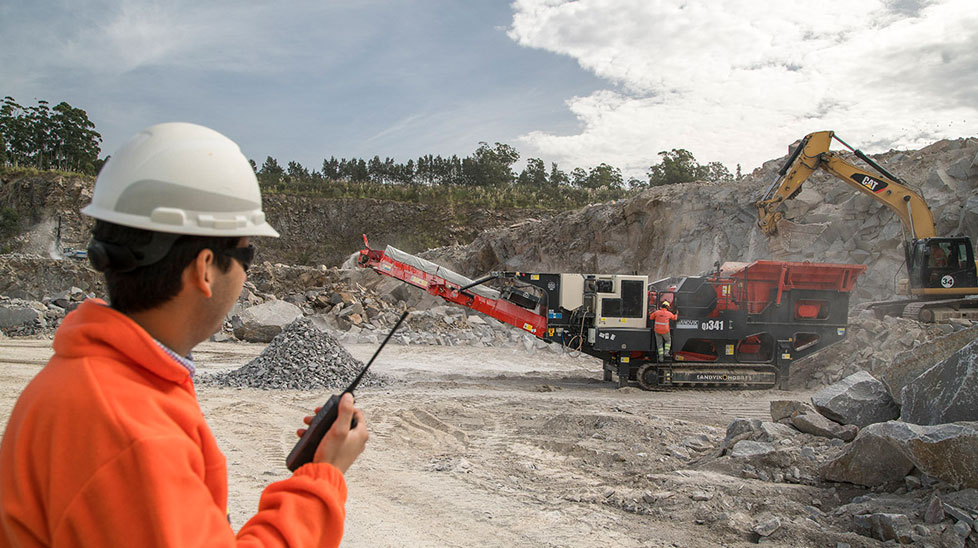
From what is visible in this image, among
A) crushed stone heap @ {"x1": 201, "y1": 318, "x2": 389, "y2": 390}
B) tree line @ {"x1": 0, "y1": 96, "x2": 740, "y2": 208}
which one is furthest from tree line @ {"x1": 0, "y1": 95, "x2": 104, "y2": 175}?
crushed stone heap @ {"x1": 201, "y1": 318, "x2": 389, "y2": 390}

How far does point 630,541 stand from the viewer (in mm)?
4305

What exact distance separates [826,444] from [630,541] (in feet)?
9.44

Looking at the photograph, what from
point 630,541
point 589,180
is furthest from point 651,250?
point 589,180

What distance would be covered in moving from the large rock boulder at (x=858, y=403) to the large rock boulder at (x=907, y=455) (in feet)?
4.96

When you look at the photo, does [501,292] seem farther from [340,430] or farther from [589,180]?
[589,180]

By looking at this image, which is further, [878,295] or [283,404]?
[878,295]

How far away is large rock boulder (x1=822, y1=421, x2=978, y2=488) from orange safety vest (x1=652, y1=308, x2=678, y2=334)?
6.38 meters

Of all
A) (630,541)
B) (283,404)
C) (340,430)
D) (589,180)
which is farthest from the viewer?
(589,180)

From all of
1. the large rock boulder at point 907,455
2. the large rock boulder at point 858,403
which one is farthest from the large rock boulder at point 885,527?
the large rock boulder at point 858,403

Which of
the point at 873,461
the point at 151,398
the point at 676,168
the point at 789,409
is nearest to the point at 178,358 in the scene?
the point at 151,398

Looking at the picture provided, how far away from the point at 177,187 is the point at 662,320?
429 inches

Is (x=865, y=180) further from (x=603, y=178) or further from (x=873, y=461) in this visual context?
(x=603, y=178)

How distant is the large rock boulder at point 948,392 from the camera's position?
468cm

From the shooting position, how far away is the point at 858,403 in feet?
20.7
